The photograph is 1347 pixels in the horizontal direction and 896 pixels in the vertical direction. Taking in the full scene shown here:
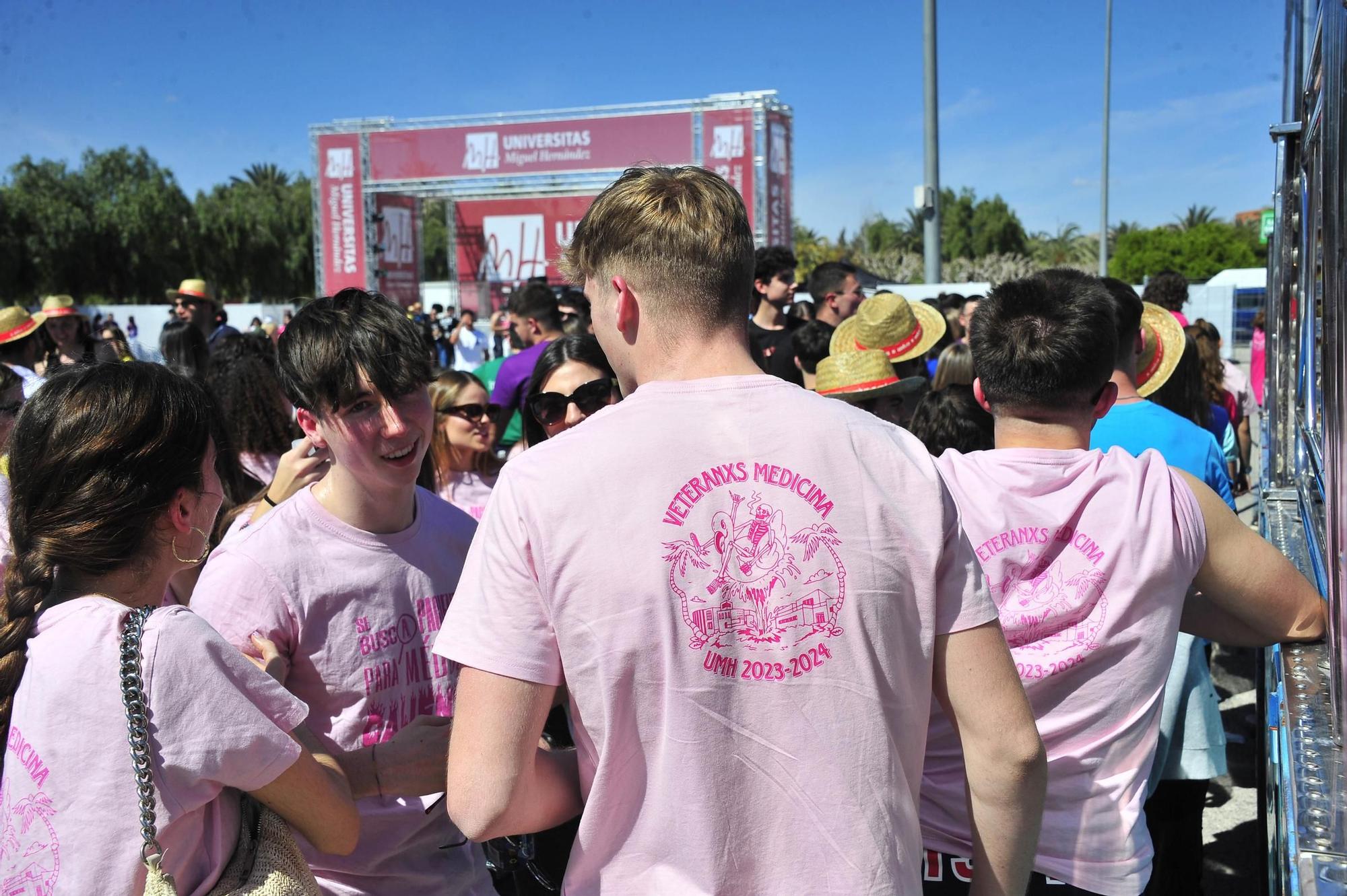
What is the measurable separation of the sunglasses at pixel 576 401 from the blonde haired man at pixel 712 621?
184cm

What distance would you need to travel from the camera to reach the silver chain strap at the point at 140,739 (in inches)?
54.7

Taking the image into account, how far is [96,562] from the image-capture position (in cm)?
154

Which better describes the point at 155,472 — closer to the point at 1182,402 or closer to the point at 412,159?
the point at 1182,402

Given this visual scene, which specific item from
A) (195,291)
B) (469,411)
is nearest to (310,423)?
(469,411)

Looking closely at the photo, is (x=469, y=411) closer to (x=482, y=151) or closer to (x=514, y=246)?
(x=482, y=151)

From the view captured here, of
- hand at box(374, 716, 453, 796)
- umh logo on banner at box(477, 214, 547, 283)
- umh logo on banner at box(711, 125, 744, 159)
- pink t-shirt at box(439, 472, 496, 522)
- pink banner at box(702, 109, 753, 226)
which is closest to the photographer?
hand at box(374, 716, 453, 796)

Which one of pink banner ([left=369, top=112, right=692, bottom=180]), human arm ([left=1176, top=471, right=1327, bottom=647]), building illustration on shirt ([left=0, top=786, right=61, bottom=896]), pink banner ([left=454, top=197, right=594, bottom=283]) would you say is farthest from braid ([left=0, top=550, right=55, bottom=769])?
pink banner ([left=454, top=197, right=594, bottom=283])

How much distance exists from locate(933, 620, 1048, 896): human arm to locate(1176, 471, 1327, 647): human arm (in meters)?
0.76

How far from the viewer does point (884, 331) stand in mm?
5535

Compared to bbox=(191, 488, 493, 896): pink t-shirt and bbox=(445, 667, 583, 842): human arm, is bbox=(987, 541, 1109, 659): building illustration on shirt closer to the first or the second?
bbox=(445, 667, 583, 842): human arm

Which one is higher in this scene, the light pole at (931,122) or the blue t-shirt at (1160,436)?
the light pole at (931,122)

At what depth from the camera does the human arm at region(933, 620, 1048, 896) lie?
1.42m

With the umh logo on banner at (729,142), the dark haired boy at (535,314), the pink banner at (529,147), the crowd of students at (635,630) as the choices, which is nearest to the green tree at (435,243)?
the pink banner at (529,147)

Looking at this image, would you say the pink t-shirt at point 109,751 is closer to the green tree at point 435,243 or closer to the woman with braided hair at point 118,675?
the woman with braided hair at point 118,675
